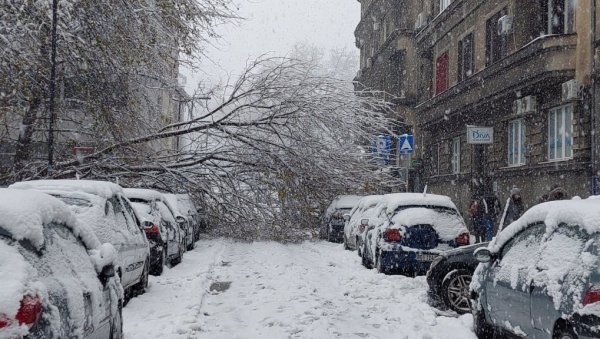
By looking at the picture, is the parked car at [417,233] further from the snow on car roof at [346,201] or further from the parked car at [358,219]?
the snow on car roof at [346,201]

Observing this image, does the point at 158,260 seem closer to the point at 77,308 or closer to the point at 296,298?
the point at 296,298

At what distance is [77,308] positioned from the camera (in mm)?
4582

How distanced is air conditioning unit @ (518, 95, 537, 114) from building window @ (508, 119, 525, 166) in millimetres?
1207

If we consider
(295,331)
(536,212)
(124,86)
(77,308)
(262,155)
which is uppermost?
(124,86)

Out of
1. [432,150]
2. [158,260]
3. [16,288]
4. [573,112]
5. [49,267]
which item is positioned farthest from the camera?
[432,150]

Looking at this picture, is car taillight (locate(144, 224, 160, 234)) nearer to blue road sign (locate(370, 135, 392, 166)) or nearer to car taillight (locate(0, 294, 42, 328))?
car taillight (locate(0, 294, 42, 328))

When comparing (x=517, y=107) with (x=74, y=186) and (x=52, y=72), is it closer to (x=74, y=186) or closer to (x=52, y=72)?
(x=52, y=72)

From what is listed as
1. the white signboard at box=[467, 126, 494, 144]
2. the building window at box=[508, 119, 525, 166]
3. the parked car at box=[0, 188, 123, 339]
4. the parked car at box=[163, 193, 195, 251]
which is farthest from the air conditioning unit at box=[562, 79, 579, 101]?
the parked car at box=[0, 188, 123, 339]

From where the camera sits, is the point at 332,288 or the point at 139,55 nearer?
the point at 332,288

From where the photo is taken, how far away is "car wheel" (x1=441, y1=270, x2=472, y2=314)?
31.0ft

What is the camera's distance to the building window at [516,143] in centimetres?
2297

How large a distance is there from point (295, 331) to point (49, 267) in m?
4.15

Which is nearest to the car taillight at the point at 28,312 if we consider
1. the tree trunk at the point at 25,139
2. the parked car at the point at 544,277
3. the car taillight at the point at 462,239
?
the parked car at the point at 544,277

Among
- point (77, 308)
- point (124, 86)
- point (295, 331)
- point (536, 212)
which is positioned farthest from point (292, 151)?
point (77, 308)
